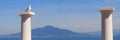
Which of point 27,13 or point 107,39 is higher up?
point 27,13

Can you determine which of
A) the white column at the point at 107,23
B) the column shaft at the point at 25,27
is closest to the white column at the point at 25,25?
the column shaft at the point at 25,27

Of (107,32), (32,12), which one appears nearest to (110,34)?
(107,32)

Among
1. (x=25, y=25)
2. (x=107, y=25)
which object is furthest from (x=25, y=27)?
(x=107, y=25)

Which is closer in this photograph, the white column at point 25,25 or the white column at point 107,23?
the white column at point 107,23

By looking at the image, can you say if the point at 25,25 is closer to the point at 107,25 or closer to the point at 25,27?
the point at 25,27

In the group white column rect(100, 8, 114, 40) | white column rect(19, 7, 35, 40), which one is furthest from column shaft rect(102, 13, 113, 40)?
white column rect(19, 7, 35, 40)

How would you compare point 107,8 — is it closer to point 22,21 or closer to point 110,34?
point 110,34

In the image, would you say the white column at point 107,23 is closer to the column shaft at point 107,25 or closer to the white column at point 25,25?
the column shaft at point 107,25

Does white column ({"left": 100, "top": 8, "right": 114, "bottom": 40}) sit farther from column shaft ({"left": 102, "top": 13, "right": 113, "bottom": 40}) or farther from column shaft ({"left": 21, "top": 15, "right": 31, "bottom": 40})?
column shaft ({"left": 21, "top": 15, "right": 31, "bottom": 40})

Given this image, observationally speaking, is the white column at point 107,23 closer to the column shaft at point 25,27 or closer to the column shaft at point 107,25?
the column shaft at point 107,25

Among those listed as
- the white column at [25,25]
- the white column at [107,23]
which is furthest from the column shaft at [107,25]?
the white column at [25,25]

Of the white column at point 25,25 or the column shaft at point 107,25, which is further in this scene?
the white column at point 25,25
